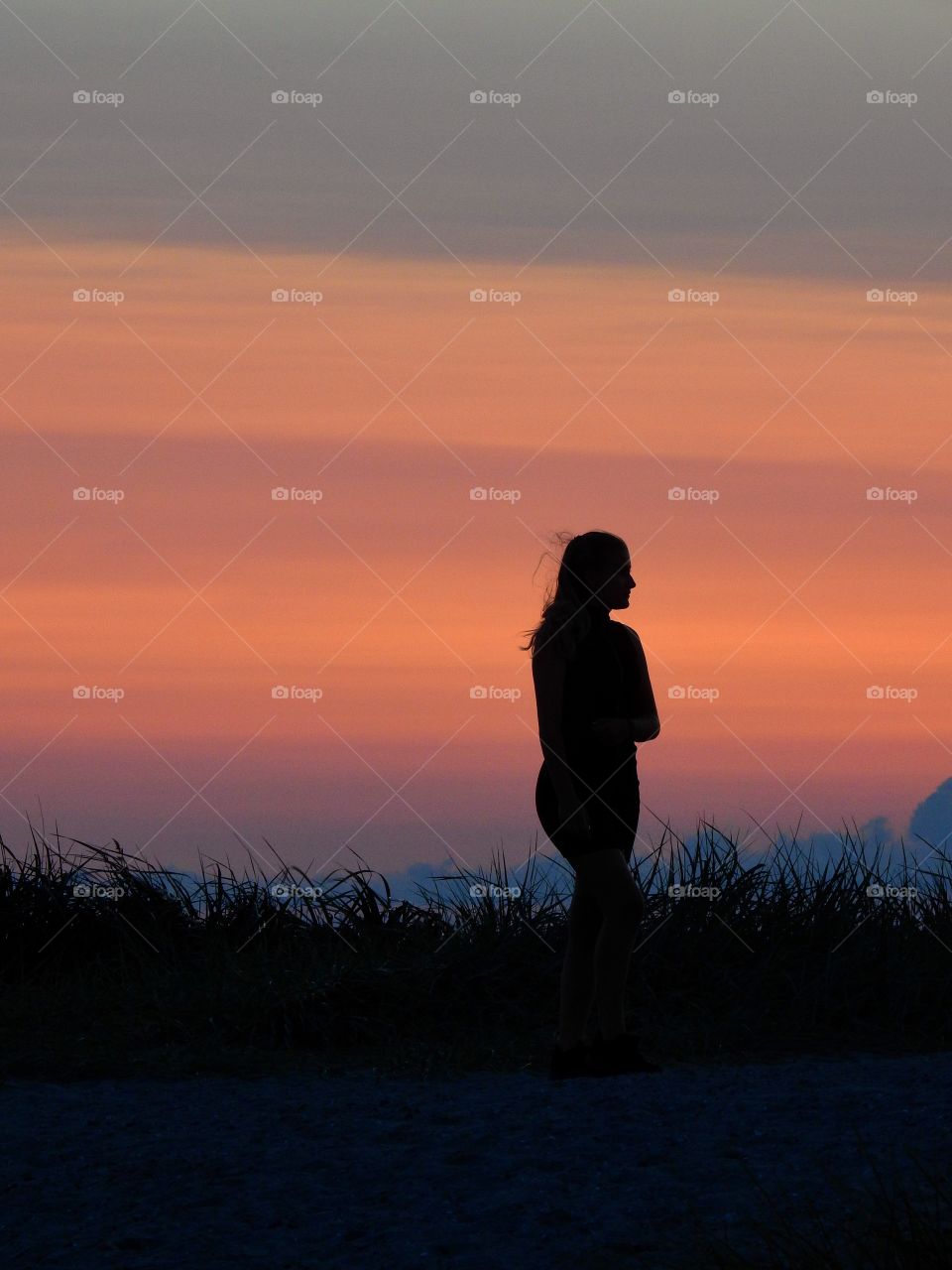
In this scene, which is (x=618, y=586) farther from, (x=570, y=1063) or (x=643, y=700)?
(x=570, y=1063)

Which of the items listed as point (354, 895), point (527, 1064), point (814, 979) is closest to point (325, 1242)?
point (527, 1064)

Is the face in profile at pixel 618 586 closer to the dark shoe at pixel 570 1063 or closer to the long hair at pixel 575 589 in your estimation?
the long hair at pixel 575 589

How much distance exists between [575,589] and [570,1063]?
6.42 ft

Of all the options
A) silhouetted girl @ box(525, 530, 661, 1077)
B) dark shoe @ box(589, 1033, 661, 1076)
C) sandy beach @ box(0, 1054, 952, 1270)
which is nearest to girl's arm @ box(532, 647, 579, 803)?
silhouetted girl @ box(525, 530, 661, 1077)

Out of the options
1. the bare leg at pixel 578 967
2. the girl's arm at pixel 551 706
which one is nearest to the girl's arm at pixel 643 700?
the girl's arm at pixel 551 706

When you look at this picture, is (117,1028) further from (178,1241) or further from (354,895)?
(178,1241)

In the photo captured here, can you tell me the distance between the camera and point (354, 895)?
10125 millimetres

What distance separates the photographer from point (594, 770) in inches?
271

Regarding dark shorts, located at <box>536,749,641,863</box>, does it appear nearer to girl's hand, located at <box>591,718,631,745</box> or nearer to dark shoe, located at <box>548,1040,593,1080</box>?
girl's hand, located at <box>591,718,631,745</box>

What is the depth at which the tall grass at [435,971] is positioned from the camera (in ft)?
26.5

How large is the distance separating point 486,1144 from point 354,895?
173 inches

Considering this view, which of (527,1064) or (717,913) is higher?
(717,913)

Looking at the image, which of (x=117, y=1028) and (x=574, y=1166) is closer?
(x=574, y=1166)

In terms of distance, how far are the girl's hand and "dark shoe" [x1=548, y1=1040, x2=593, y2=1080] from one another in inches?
49.8
